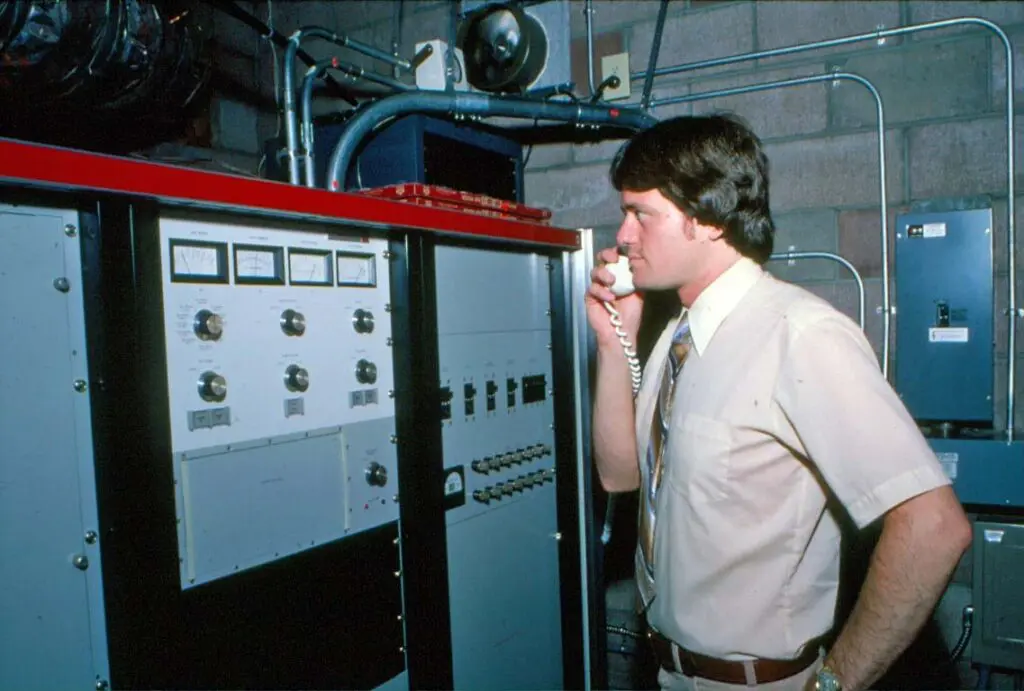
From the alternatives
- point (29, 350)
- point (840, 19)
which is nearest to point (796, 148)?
point (840, 19)

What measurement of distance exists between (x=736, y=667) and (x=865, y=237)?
1.83 m

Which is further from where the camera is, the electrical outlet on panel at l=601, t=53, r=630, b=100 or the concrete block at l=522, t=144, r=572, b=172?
the concrete block at l=522, t=144, r=572, b=172

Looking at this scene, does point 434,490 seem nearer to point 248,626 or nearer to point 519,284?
point 248,626

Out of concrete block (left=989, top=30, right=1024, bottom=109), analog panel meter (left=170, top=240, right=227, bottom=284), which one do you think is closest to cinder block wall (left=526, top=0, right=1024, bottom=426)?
concrete block (left=989, top=30, right=1024, bottom=109)

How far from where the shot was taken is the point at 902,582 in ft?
3.78

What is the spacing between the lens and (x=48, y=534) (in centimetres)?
106

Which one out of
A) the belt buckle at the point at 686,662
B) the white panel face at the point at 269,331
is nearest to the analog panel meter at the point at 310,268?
the white panel face at the point at 269,331

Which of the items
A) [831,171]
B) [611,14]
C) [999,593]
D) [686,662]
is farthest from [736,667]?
[611,14]

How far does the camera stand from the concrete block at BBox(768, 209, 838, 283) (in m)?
2.61

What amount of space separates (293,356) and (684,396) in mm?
844

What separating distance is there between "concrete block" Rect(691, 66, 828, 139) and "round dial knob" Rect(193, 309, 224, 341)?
7.16 feet

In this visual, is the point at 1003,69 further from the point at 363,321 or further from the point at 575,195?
the point at 363,321

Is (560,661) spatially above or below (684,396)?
below

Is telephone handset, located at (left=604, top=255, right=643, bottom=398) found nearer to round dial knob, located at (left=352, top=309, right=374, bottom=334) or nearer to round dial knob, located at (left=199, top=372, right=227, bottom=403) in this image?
round dial knob, located at (left=352, top=309, right=374, bottom=334)
